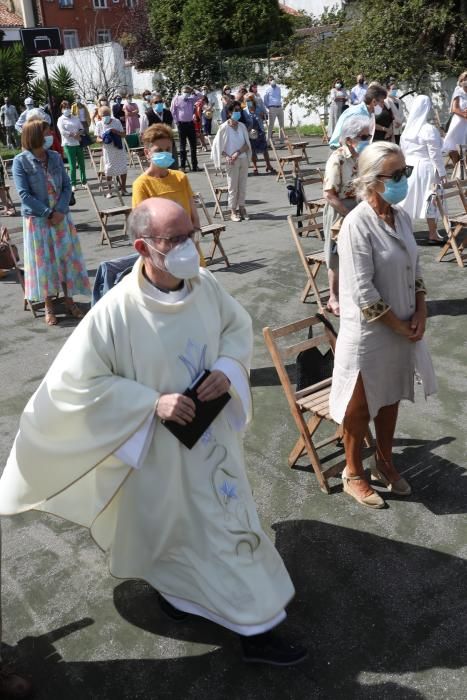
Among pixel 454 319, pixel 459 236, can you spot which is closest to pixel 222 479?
pixel 454 319

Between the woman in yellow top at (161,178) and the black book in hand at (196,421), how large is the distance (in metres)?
2.96

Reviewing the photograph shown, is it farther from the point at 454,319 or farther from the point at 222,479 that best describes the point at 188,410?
the point at 454,319

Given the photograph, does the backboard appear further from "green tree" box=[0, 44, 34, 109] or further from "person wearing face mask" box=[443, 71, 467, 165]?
"person wearing face mask" box=[443, 71, 467, 165]

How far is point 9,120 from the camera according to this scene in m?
26.1

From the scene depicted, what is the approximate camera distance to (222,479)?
327 cm

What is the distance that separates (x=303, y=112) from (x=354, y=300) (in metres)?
25.6

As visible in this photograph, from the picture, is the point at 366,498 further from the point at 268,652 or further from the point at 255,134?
the point at 255,134

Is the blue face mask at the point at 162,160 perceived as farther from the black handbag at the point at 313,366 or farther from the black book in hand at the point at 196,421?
the black book in hand at the point at 196,421

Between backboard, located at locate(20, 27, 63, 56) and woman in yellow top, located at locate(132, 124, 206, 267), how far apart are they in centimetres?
1723

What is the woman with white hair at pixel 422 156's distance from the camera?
921 cm

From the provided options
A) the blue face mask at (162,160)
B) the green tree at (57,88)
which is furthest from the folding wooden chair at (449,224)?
the green tree at (57,88)

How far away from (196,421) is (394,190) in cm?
173

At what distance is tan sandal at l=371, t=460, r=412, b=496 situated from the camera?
450 centimetres

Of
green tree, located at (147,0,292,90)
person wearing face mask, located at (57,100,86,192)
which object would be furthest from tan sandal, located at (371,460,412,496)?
green tree, located at (147,0,292,90)
